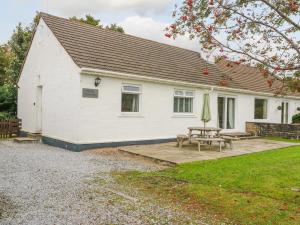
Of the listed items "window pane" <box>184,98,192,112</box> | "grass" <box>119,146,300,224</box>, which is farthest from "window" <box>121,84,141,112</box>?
"grass" <box>119,146,300,224</box>

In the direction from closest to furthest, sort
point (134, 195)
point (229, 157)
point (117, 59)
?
point (134, 195)
point (229, 157)
point (117, 59)

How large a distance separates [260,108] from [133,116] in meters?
12.0

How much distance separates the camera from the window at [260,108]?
22.0 meters

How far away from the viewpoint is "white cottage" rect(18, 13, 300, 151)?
12.9 m

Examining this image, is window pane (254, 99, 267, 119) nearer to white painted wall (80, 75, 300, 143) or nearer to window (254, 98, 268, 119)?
window (254, 98, 268, 119)

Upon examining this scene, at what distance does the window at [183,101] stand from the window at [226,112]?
296cm

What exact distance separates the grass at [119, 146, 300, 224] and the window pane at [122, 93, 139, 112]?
17.6ft

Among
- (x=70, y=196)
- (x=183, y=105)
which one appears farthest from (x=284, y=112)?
(x=70, y=196)

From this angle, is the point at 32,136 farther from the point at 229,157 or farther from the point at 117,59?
the point at 229,157

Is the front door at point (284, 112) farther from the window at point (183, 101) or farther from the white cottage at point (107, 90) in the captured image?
the window at point (183, 101)

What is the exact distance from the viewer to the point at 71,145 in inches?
501

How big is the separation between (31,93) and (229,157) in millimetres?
10856

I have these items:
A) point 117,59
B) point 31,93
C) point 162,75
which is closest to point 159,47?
point 162,75

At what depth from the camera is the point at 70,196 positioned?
20.8 feet
